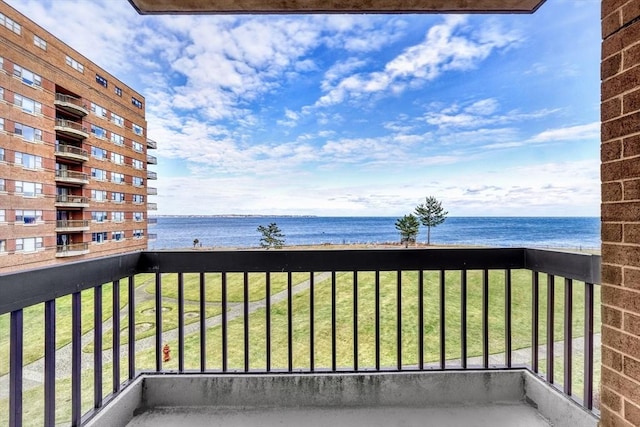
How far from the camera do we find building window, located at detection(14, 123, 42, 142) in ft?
7.21

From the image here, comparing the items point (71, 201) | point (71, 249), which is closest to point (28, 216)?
point (71, 249)

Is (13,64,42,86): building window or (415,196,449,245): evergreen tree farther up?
(13,64,42,86): building window

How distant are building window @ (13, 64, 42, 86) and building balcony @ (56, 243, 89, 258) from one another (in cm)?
141

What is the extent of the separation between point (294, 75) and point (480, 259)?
611cm

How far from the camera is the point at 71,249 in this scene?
1.98m

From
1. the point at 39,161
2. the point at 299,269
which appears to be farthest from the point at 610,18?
the point at 39,161

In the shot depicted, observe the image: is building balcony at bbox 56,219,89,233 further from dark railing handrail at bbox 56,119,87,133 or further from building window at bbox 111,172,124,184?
dark railing handrail at bbox 56,119,87,133

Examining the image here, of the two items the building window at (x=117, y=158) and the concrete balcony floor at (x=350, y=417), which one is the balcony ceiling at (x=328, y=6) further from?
the concrete balcony floor at (x=350, y=417)

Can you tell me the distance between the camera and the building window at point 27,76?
2351 millimetres

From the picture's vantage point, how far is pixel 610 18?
0.94 meters

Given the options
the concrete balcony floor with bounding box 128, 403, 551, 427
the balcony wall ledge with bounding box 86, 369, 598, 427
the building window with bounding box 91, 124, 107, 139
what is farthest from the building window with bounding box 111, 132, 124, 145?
the concrete balcony floor with bounding box 128, 403, 551, 427

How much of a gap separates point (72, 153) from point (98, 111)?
20.8 inches

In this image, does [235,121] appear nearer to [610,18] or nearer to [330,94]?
[330,94]

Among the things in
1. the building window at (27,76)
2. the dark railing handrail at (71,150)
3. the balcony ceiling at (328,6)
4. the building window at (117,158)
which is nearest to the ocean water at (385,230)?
the building window at (117,158)
